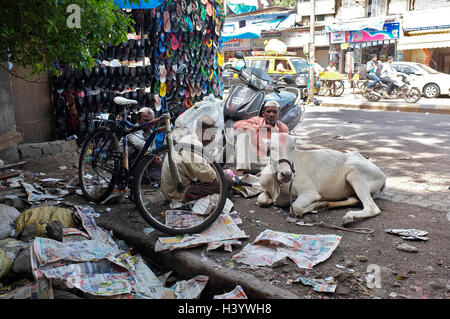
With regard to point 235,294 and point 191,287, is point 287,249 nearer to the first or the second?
point 235,294

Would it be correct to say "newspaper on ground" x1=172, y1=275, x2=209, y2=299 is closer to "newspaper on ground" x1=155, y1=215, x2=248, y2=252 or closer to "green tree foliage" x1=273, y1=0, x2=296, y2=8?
"newspaper on ground" x1=155, y1=215, x2=248, y2=252

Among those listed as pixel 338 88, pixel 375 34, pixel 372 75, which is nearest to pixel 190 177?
pixel 372 75

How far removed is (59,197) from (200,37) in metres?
4.25

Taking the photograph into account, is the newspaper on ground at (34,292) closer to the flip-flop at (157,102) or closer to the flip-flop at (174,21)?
the flip-flop at (157,102)

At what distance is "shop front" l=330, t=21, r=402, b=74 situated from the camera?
841 inches

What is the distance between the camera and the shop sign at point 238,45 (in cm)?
2873

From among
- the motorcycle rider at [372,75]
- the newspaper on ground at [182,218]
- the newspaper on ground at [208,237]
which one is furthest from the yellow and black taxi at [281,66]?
Result: the newspaper on ground at [208,237]

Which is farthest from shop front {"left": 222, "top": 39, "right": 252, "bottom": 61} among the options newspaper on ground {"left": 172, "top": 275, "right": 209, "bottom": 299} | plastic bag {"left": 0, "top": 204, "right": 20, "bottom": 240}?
newspaper on ground {"left": 172, "top": 275, "right": 209, "bottom": 299}

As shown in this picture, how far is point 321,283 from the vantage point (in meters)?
2.60

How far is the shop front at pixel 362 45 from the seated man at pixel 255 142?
18.5 m

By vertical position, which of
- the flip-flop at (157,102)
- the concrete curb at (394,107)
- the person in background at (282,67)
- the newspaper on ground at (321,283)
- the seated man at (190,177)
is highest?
the person in background at (282,67)

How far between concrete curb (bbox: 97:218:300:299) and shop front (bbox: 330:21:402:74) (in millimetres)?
20667

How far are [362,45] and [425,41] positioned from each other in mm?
3271
